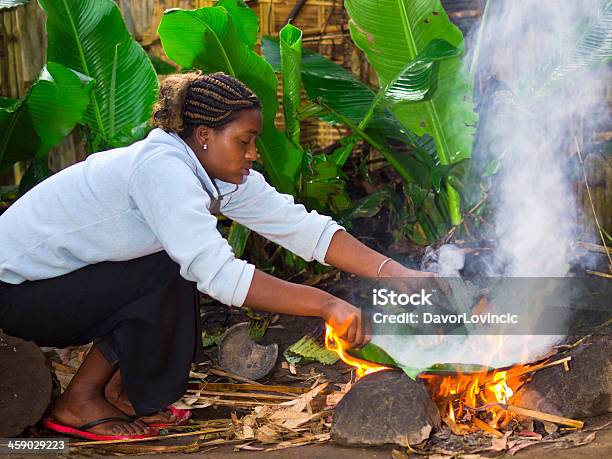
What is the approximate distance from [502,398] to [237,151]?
3.85ft

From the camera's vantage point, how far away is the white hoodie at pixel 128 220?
7.93ft

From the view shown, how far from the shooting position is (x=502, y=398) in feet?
8.98

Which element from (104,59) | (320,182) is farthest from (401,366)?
(104,59)

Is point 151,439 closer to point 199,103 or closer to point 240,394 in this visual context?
point 240,394

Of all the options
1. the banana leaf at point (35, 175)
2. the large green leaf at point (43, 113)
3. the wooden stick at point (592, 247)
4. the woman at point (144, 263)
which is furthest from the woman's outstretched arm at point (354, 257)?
the banana leaf at point (35, 175)

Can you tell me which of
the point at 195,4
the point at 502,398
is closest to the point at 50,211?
the point at 502,398

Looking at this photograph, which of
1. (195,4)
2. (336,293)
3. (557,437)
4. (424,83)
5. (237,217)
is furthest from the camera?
(195,4)

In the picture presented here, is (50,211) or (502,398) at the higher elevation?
(50,211)

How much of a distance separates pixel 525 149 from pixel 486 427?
5.27ft

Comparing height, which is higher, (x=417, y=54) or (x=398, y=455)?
(x=417, y=54)

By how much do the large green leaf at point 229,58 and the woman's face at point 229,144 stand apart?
1213 mm

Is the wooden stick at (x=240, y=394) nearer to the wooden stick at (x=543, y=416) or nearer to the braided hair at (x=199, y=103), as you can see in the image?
the wooden stick at (x=543, y=416)

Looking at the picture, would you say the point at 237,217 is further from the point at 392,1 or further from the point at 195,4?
the point at 195,4

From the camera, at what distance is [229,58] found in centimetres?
384
